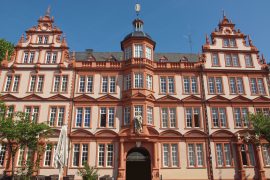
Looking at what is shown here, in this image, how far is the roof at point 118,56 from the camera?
35.6m

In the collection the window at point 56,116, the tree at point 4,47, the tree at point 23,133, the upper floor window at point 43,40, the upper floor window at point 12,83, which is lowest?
the tree at point 23,133

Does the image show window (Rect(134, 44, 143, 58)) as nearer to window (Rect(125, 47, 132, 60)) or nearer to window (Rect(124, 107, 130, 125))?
window (Rect(125, 47, 132, 60))

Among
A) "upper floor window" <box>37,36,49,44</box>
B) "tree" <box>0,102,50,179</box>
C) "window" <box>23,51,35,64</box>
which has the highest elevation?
"upper floor window" <box>37,36,49,44</box>

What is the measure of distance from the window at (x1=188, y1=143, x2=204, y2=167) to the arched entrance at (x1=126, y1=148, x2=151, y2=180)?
15.7 feet

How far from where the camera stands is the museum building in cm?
2866

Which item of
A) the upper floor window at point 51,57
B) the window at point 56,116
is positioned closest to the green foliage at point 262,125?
the window at point 56,116

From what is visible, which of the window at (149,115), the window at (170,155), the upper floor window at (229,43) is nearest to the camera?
the window at (170,155)

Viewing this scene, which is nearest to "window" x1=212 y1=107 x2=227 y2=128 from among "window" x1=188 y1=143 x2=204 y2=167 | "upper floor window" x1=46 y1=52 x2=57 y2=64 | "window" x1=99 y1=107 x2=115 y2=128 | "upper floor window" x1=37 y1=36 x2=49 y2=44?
"window" x1=188 y1=143 x2=204 y2=167

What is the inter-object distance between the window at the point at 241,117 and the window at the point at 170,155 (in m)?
8.17

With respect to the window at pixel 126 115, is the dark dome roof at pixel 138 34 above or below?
above

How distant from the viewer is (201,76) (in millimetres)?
32906

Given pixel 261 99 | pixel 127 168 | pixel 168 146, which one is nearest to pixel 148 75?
pixel 168 146

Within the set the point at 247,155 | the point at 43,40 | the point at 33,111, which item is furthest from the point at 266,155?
the point at 43,40

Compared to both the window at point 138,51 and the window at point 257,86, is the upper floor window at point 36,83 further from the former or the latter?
the window at point 257,86
